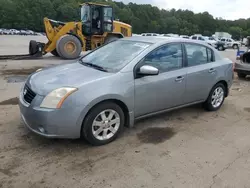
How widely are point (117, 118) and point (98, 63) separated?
101cm

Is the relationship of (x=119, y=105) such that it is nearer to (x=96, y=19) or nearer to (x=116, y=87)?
(x=116, y=87)

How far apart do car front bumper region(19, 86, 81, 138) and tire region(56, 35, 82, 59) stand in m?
9.69

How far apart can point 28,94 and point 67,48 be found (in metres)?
9.71

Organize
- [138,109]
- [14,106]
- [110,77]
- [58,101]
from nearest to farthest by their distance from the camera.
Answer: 1. [58,101]
2. [110,77]
3. [138,109]
4. [14,106]

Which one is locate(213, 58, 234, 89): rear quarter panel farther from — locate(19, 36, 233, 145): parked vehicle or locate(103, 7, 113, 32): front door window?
locate(103, 7, 113, 32): front door window

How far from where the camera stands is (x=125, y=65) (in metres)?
3.69

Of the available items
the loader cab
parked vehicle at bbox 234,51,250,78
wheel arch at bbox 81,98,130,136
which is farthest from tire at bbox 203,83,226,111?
the loader cab

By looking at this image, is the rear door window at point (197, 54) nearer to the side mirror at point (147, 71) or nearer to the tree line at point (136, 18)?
the side mirror at point (147, 71)

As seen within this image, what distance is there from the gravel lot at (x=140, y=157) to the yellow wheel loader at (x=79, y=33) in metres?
8.54

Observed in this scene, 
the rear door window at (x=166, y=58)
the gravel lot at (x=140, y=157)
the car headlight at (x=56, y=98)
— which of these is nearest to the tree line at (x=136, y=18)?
the rear door window at (x=166, y=58)

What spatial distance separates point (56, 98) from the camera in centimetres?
314

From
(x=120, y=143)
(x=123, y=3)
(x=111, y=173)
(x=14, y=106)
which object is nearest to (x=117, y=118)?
(x=120, y=143)

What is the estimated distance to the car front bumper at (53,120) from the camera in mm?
3111

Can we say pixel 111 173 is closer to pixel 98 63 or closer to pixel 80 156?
pixel 80 156
